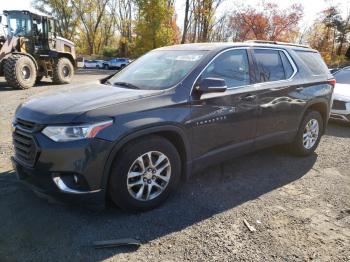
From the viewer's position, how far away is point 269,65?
15.0ft

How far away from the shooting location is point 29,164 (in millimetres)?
3117

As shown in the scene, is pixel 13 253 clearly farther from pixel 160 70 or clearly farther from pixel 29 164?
pixel 160 70

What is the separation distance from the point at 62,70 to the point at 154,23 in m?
20.9

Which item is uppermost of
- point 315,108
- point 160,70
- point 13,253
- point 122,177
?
point 160,70

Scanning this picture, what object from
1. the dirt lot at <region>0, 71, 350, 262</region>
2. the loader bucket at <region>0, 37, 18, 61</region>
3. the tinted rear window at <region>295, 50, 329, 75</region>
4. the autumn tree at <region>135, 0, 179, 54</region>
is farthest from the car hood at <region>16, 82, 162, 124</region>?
the autumn tree at <region>135, 0, 179, 54</region>

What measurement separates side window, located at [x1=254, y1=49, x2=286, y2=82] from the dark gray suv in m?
0.01

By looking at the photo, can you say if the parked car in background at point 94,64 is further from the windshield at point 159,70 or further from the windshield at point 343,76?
the windshield at point 159,70

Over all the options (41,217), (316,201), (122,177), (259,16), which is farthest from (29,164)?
(259,16)

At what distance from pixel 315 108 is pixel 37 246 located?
4499mm

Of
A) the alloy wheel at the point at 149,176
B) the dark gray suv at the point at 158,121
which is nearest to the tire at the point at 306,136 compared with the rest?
the dark gray suv at the point at 158,121

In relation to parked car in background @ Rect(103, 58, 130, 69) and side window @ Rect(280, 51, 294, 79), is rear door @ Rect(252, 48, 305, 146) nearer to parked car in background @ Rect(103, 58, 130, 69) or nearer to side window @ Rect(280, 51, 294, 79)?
side window @ Rect(280, 51, 294, 79)

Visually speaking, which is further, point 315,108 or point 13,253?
point 315,108

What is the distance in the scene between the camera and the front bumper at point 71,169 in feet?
9.55

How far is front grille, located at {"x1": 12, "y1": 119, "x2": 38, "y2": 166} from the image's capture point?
306 cm
